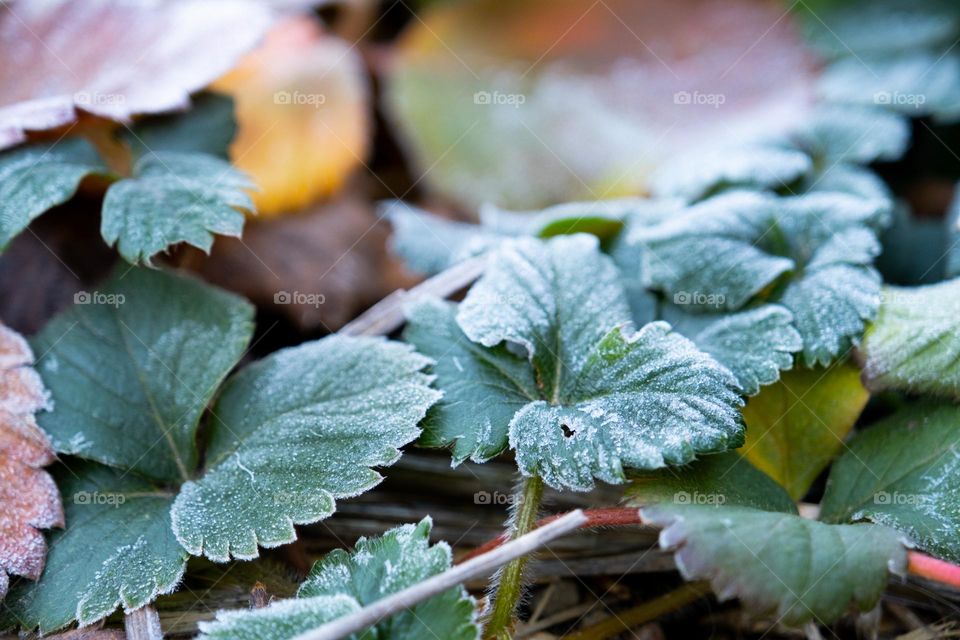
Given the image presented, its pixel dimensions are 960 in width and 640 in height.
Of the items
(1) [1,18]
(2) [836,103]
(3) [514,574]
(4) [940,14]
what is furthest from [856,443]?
(1) [1,18]

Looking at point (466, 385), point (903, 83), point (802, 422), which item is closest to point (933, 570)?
point (802, 422)

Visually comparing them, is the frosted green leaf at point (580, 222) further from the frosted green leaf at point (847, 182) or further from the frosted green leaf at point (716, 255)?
the frosted green leaf at point (847, 182)

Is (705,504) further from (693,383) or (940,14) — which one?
(940,14)

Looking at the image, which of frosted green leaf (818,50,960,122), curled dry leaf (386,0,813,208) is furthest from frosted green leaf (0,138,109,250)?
frosted green leaf (818,50,960,122)

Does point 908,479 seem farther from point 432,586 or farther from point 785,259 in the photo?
point 432,586

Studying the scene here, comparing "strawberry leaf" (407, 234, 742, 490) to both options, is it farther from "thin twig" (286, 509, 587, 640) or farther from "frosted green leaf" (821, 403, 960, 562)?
"frosted green leaf" (821, 403, 960, 562)

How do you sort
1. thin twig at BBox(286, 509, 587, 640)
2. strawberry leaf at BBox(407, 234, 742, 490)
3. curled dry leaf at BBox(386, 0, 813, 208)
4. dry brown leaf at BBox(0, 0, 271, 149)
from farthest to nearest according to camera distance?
curled dry leaf at BBox(386, 0, 813, 208) < dry brown leaf at BBox(0, 0, 271, 149) < strawberry leaf at BBox(407, 234, 742, 490) < thin twig at BBox(286, 509, 587, 640)

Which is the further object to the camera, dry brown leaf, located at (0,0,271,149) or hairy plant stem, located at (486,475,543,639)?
dry brown leaf, located at (0,0,271,149)
